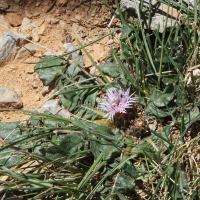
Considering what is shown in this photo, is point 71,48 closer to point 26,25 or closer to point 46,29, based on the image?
point 46,29

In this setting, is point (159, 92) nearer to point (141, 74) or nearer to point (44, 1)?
point (141, 74)

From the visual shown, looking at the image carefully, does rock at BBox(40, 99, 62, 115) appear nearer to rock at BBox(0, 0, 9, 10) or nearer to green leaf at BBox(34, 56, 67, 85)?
green leaf at BBox(34, 56, 67, 85)

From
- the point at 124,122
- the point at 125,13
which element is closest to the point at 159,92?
the point at 124,122

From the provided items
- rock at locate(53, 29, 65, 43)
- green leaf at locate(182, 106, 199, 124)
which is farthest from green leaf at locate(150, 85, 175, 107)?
rock at locate(53, 29, 65, 43)

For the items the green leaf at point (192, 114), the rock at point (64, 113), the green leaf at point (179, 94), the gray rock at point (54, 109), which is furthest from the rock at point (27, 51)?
the green leaf at point (192, 114)

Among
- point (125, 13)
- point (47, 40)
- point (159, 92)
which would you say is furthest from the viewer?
point (47, 40)

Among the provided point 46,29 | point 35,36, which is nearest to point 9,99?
point 35,36
